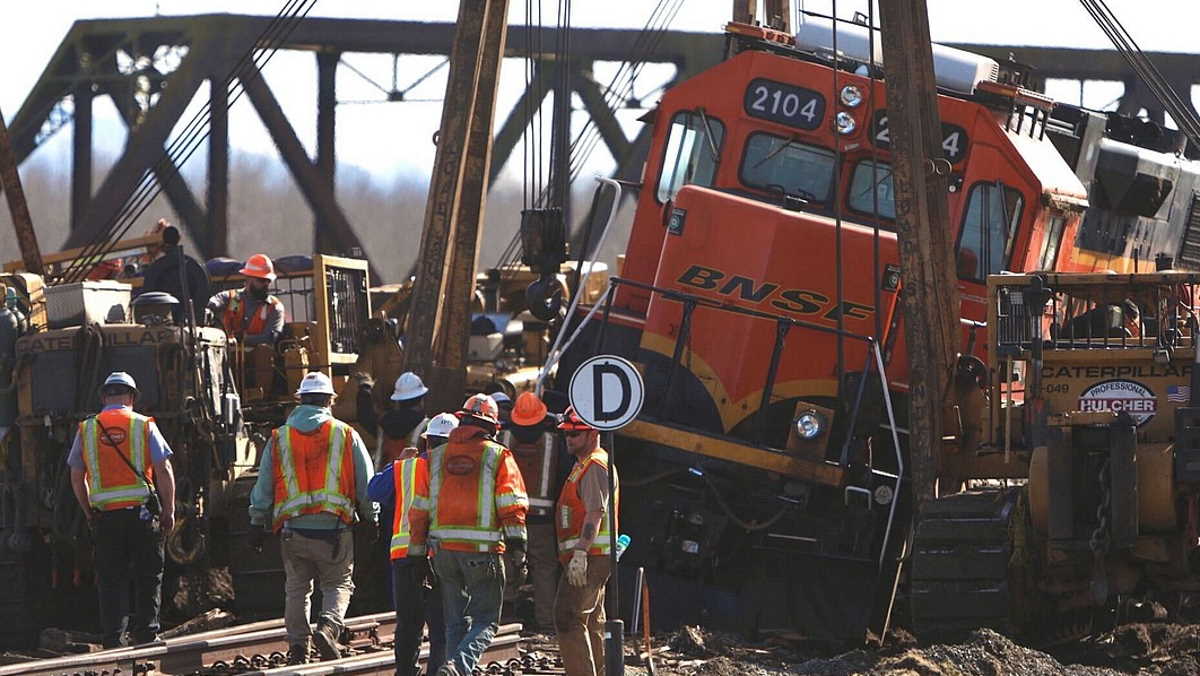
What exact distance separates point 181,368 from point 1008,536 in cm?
580

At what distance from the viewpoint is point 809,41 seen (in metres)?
15.9

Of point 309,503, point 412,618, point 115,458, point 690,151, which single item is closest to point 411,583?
point 412,618

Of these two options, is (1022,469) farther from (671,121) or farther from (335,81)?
(335,81)

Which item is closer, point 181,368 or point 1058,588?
point 1058,588

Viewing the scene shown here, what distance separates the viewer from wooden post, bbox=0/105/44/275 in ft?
65.3

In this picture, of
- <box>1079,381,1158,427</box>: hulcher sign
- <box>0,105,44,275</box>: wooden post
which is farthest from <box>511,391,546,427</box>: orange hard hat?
<box>0,105,44,275</box>: wooden post

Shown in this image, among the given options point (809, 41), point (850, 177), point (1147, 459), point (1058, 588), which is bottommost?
point (1058, 588)

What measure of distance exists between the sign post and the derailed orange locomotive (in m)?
2.92

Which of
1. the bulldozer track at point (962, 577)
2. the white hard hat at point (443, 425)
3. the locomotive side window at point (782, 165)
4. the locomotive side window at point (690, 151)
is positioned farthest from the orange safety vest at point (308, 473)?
the locomotive side window at point (782, 165)

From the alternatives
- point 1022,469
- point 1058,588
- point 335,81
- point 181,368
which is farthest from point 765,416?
point 335,81

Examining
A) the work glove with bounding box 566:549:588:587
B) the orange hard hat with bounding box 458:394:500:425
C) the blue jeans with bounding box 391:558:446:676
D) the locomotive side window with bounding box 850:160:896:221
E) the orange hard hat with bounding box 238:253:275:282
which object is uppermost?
the locomotive side window with bounding box 850:160:896:221

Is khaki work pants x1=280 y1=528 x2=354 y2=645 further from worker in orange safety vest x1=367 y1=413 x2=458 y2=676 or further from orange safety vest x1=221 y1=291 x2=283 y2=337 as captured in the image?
orange safety vest x1=221 y1=291 x2=283 y2=337

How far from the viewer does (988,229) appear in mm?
15055

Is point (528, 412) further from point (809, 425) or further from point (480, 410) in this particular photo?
point (809, 425)
